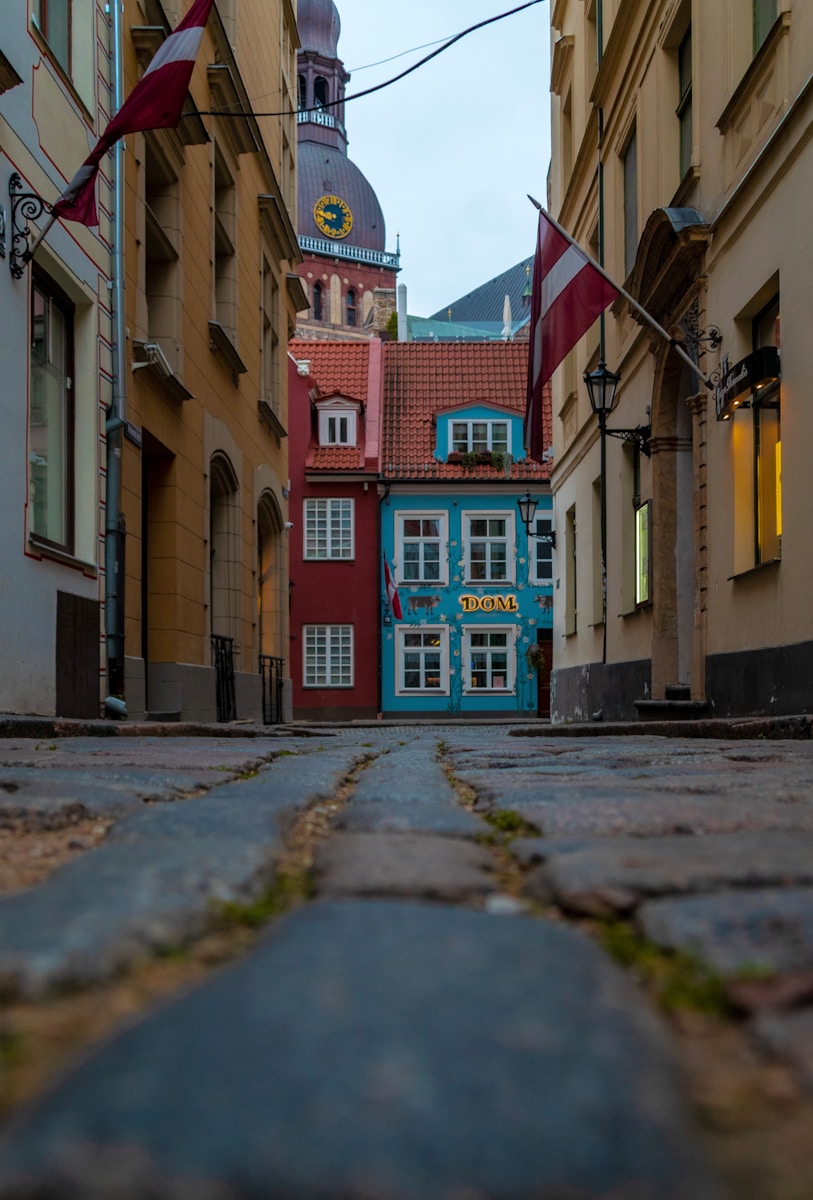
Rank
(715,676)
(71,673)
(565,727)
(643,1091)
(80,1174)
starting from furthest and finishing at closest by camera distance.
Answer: (715,676), (71,673), (565,727), (643,1091), (80,1174)

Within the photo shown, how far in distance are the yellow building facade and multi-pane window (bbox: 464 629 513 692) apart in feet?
40.5

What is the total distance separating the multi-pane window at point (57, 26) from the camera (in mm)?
8828

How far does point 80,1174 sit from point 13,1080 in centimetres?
21

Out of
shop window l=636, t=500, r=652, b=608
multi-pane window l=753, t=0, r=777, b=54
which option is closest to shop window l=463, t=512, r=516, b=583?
shop window l=636, t=500, r=652, b=608

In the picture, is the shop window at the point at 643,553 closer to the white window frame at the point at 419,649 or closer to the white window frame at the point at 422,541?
the white window frame at the point at 419,649

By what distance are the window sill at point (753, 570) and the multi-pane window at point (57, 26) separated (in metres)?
6.26

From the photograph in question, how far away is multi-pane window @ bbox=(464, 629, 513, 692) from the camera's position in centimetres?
3141

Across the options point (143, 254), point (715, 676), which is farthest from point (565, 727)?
point (143, 254)

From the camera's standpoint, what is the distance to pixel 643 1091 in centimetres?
84

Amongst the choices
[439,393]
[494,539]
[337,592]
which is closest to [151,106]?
[337,592]

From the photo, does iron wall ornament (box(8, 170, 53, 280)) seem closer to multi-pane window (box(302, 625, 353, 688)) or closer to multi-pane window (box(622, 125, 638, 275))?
multi-pane window (box(622, 125, 638, 275))

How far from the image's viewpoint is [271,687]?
703 inches

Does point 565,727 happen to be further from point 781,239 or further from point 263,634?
point 263,634

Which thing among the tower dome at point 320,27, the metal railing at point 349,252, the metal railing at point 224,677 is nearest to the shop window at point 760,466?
the metal railing at point 224,677
